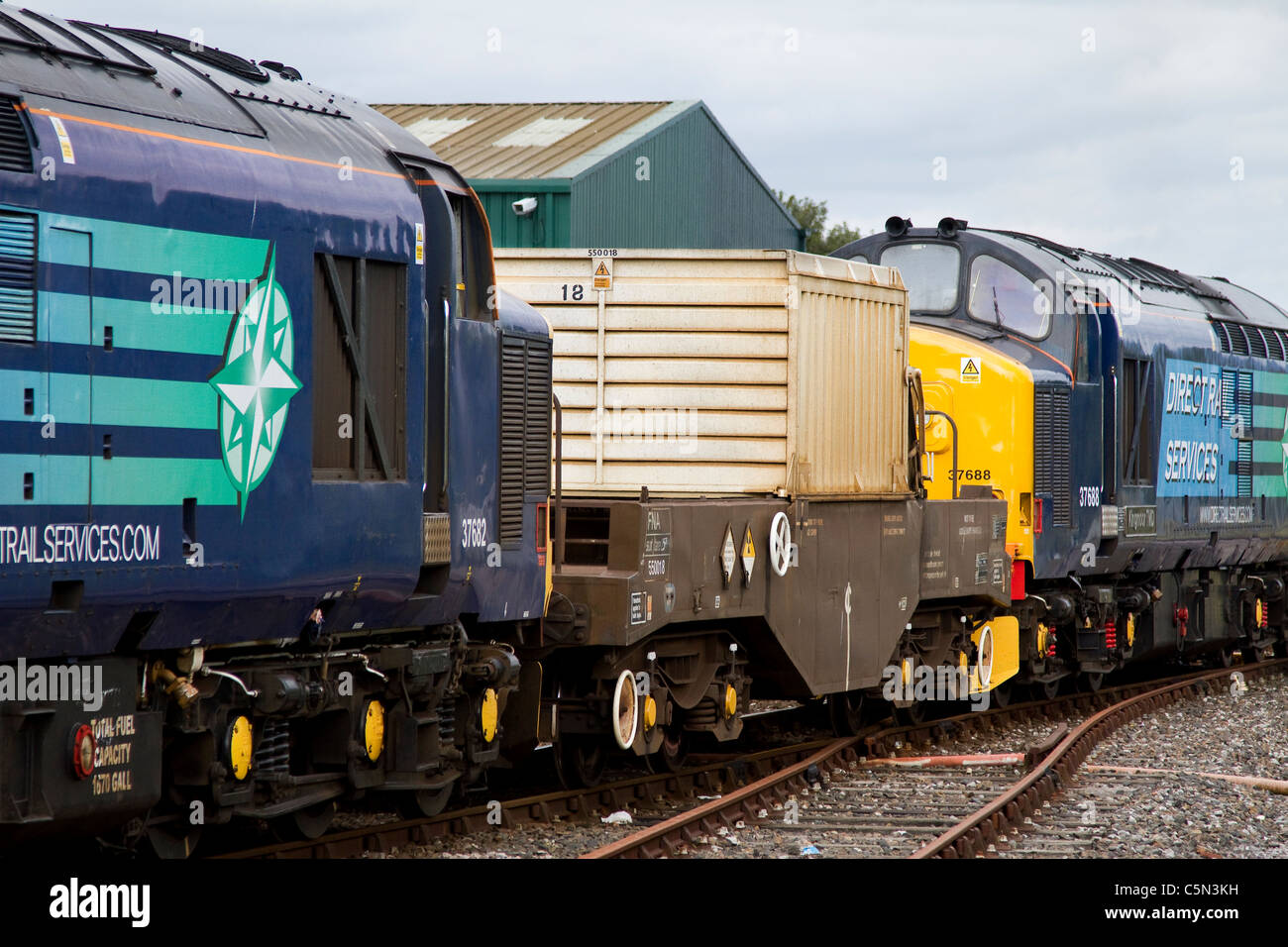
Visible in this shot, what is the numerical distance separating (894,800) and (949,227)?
7.55 m

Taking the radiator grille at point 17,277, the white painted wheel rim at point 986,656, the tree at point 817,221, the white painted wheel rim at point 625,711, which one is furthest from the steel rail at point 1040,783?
the tree at point 817,221

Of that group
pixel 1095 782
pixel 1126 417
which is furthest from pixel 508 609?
pixel 1126 417

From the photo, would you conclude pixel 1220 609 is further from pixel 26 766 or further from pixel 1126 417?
pixel 26 766

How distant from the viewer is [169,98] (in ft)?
24.2

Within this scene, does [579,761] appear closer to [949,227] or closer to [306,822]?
[306,822]

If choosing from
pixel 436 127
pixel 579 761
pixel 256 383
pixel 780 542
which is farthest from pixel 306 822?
pixel 436 127

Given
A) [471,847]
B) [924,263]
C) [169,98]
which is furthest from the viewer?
[924,263]

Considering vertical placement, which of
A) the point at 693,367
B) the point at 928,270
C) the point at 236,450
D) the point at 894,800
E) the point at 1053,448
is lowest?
the point at 894,800

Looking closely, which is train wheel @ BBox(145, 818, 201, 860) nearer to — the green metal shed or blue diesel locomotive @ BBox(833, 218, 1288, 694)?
blue diesel locomotive @ BBox(833, 218, 1288, 694)

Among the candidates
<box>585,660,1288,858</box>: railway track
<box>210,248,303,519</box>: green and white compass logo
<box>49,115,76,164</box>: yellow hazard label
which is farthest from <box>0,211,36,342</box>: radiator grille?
<box>585,660,1288,858</box>: railway track

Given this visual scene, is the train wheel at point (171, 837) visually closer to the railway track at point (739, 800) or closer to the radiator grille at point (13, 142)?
the railway track at point (739, 800)

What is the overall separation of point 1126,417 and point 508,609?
1023cm

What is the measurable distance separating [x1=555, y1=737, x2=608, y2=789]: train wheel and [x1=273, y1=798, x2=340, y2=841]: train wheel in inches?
103

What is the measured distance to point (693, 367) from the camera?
39.7ft
